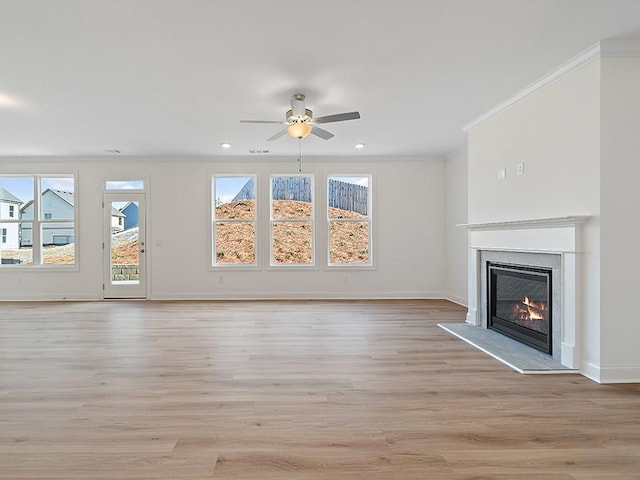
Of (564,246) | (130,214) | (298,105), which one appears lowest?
(564,246)

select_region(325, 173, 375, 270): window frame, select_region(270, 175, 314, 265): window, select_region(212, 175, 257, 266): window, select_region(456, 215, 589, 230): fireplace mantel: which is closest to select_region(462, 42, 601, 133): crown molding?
select_region(456, 215, 589, 230): fireplace mantel

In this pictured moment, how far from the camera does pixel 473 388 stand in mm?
2939

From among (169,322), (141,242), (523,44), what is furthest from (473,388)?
(141,242)

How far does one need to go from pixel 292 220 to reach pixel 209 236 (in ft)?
5.26

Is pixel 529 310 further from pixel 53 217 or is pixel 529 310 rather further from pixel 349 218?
pixel 53 217

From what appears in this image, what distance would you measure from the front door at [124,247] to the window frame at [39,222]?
0.57 metres

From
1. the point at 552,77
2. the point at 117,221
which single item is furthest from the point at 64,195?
the point at 552,77

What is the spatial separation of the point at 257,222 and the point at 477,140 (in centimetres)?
417

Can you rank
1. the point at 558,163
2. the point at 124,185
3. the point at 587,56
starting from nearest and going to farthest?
the point at 587,56
the point at 558,163
the point at 124,185

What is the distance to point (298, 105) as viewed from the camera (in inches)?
162

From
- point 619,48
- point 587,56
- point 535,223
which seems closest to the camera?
point 619,48

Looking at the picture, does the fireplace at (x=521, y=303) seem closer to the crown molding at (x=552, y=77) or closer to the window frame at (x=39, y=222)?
the crown molding at (x=552, y=77)

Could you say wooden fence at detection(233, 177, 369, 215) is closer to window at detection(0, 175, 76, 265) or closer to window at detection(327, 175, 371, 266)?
window at detection(327, 175, 371, 266)

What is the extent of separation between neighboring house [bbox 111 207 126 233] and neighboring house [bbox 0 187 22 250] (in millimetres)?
1854
